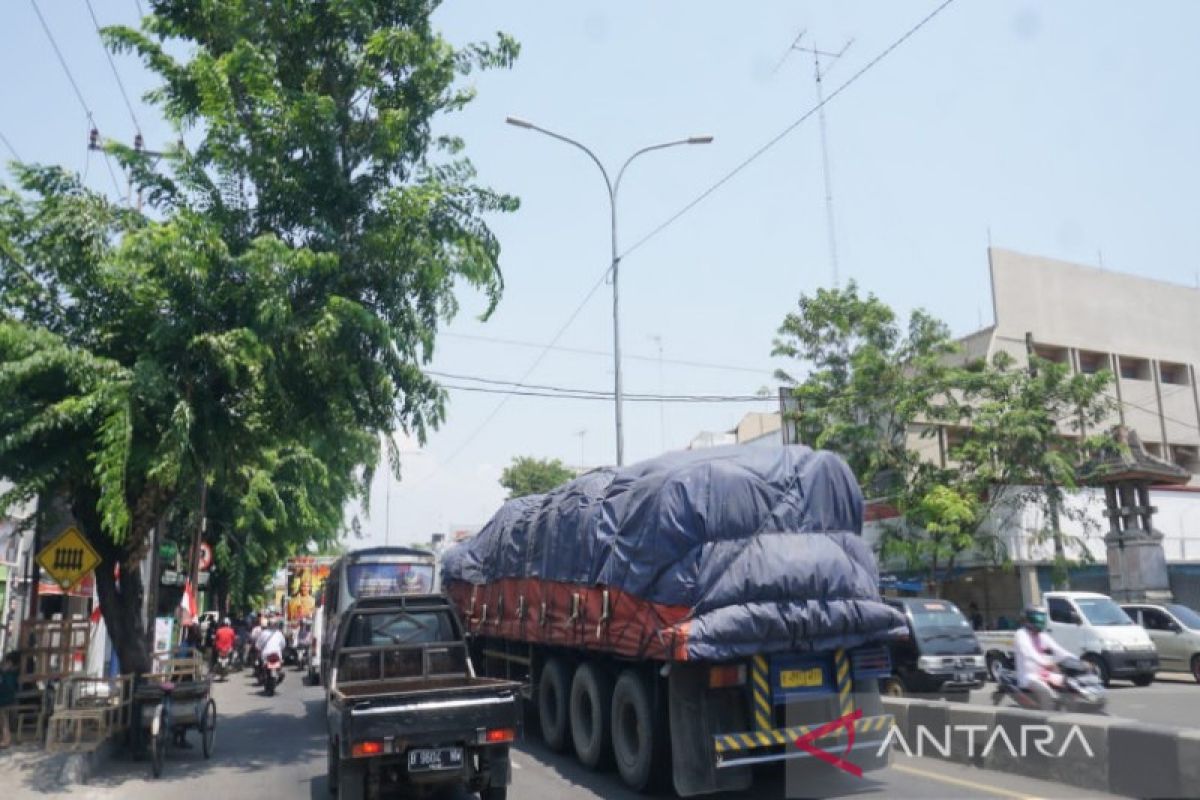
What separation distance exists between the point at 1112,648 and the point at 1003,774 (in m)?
12.1

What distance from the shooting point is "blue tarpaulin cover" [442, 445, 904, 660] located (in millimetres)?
8258

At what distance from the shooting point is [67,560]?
12492 millimetres

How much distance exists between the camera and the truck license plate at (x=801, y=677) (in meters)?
8.53

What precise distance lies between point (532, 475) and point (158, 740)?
182ft

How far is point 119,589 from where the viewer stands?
1376cm

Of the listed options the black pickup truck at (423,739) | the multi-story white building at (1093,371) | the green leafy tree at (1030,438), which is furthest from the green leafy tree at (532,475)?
the black pickup truck at (423,739)

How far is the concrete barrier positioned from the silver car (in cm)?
1291

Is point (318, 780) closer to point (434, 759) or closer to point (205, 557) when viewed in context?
point (434, 759)

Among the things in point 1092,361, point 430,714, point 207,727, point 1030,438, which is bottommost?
point 207,727

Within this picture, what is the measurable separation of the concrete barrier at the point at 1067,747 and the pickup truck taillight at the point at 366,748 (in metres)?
6.12

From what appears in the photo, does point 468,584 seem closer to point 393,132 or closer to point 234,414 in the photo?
point 234,414

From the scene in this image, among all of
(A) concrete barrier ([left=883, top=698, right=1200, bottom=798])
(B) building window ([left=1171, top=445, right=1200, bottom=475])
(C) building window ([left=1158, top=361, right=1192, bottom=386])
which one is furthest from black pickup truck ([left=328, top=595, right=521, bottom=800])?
(C) building window ([left=1158, top=361, right=1192, bottom=386])

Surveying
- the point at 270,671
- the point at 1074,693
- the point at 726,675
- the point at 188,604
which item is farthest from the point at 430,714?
the point at 188,604

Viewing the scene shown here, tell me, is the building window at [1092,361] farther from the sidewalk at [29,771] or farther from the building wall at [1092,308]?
the sidewalk at [29,771]
